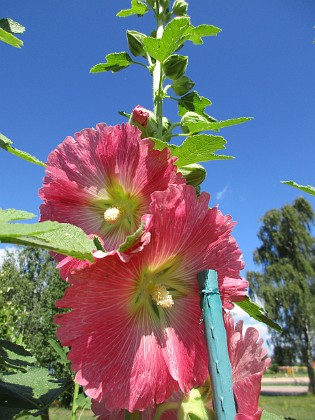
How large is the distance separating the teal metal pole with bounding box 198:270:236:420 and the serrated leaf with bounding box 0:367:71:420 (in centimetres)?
53

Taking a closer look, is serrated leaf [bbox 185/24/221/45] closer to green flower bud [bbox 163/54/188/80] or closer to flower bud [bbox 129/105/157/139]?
green flower bud [bbox 163/54/188/80]

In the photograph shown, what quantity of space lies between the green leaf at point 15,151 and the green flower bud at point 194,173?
30 cm

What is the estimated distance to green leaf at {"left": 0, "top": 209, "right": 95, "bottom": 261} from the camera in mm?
488

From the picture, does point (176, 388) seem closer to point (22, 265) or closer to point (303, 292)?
point (303, 292)

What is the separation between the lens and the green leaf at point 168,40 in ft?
2.85

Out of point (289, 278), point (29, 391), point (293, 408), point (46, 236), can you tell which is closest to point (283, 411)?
point (293, 408)

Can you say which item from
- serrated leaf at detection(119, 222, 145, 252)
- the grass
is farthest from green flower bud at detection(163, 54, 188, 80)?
the grass

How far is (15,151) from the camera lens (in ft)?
2.57

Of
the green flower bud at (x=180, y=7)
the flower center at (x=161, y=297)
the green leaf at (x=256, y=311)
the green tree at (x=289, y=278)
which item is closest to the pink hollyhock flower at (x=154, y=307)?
the flower center at (x=161, y=297)

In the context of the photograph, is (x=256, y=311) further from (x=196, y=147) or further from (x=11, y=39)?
(x=11, y=39)

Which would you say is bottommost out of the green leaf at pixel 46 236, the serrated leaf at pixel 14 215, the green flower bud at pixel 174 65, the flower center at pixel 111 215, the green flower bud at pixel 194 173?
the green leaf at pixel 46 236

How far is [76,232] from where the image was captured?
57 cm

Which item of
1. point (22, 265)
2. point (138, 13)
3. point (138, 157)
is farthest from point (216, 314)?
point (22, 265)

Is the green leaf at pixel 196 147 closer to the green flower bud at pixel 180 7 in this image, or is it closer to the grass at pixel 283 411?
the green flower bud at pixel 180 7
